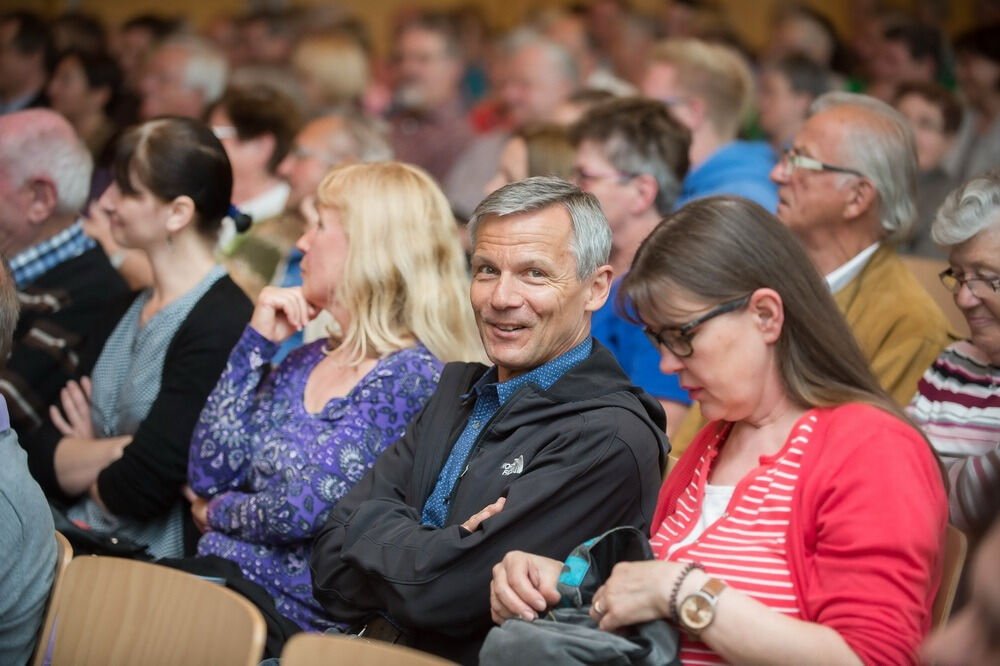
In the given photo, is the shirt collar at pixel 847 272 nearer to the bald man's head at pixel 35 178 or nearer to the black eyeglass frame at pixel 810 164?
the black eyeglass frame at pixel 810 164

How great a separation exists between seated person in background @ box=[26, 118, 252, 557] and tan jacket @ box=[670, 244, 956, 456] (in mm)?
1261

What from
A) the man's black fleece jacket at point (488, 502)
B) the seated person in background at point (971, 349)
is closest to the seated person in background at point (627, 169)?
the seated person in background at point (971, 349)

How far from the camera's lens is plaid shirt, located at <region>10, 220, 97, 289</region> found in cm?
374

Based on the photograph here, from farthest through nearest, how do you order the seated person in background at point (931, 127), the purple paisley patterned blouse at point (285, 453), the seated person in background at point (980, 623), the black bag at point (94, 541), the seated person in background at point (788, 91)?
1. the seated person in background at point (788, 91)
2. the seated person in background at point (931, 127)
3. the black bag at point (94, 541)
4. the purple paisley patterned blouse at point (285, 453)
5. the seated person in background at point (980, 623)

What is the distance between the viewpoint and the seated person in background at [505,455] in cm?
222

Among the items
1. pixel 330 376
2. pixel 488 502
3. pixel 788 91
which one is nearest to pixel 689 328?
pixel 488 502

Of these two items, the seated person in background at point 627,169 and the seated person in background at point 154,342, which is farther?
the seated person in background at point 627,169

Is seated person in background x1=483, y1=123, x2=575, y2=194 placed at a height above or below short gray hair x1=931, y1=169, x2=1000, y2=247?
below

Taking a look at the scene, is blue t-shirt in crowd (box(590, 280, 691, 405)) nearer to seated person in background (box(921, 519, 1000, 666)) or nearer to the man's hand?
the man's hand

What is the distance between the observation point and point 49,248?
3.77 m

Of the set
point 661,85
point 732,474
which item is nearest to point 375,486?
point 732,474

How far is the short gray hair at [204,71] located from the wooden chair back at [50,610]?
3803mm

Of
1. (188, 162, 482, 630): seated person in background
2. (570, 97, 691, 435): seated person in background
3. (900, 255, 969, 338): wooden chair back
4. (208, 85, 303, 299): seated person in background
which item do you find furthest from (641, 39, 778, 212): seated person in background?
(188, 162, 482, 630): seated person in background

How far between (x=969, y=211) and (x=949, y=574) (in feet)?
2.88
